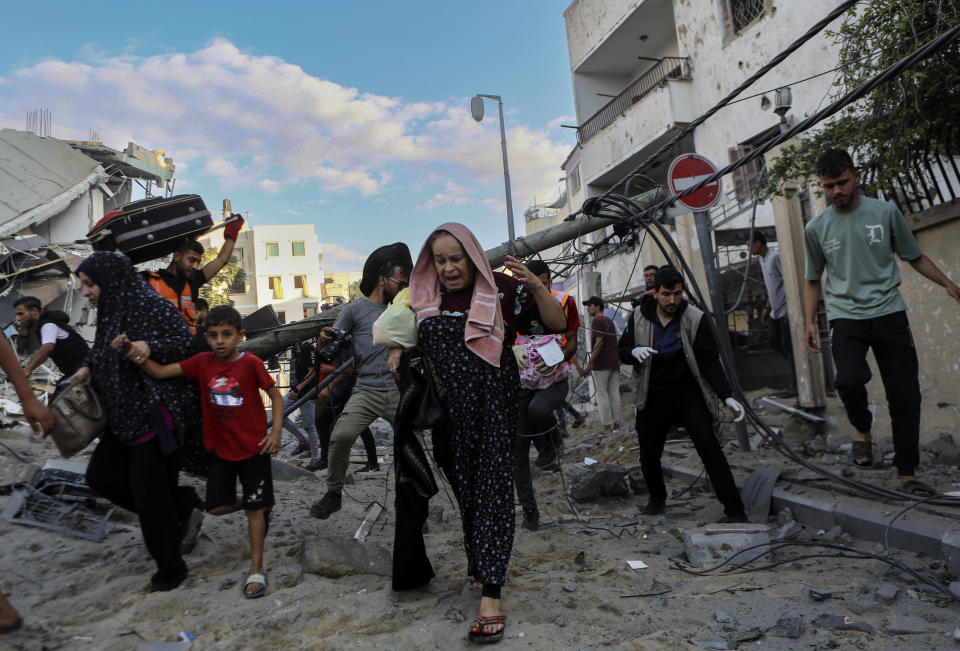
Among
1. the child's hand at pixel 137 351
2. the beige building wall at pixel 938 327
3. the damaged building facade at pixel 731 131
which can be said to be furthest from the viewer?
the damaged building facade at pixel 731 131

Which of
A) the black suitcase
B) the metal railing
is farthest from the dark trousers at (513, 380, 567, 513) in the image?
the metal railing

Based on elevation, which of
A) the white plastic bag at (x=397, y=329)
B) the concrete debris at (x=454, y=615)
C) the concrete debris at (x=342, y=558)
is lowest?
the concrete debris at (x=454, y=615)

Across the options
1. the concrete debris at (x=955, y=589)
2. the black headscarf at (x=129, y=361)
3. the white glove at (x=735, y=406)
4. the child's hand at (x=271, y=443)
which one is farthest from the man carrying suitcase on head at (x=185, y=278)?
the concrete debris at (x=955, y=589)

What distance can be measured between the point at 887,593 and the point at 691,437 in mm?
1698

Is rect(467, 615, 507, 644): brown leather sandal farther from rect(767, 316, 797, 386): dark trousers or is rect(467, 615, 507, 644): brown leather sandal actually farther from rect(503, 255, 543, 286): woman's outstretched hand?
rect(767, 316, 797, 386): dark trousers

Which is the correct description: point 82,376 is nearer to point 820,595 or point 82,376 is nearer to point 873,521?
point 820,595

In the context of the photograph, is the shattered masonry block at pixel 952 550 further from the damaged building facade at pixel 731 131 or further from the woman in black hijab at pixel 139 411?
the woman in black hijab at pixel 139 411

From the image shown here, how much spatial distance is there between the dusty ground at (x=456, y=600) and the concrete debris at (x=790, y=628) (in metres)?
0.02

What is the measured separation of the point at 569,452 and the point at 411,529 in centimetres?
599

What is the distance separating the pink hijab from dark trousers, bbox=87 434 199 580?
1.75 meters

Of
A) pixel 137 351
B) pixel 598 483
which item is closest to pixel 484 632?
pixel 137 351

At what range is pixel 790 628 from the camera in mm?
2752

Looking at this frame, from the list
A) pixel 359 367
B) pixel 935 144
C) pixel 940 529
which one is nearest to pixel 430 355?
pixel 359 367

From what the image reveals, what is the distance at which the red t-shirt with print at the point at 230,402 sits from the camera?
3.60 metres
